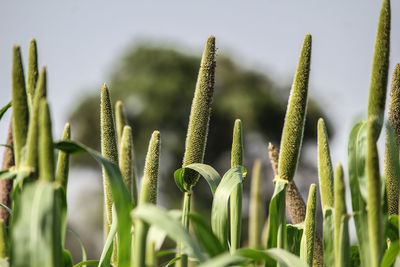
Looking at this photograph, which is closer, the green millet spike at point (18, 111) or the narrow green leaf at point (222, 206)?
the green millet spike at point (18, 111)

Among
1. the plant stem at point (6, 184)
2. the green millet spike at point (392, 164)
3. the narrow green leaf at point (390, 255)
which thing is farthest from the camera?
the plant stem at point (6, 184)

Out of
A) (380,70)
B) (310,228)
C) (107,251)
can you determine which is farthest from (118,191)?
(380,70)

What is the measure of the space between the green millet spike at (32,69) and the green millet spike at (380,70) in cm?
76

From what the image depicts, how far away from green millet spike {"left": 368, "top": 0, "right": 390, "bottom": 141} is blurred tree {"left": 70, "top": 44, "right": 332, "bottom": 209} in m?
36.8

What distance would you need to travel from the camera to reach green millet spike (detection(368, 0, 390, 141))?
138 cm

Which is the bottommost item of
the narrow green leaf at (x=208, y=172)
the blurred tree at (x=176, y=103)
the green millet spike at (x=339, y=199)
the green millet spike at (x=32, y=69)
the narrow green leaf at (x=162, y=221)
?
the narrow green leaf at (x=162, y=221)

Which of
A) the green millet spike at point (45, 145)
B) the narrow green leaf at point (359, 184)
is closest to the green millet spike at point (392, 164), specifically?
the narrow green leaf at point (359, 184)

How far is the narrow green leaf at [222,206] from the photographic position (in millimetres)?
1463

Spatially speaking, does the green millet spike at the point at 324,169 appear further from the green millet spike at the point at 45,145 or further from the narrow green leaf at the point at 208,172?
the green millet spike at the point at 45,145

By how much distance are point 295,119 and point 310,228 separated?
267 mm

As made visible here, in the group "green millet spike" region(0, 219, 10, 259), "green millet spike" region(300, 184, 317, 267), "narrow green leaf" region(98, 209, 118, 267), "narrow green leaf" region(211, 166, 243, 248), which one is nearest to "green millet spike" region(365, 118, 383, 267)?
"green millet spike" region(300, 184, 317, 267)

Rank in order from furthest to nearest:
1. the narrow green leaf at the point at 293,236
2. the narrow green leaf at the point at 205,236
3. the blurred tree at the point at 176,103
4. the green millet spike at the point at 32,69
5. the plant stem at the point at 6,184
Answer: the blurred tree at the point at 176,103 → the plant stem at the point at 6,184 → the narrow green leaf at the point at 293,236 → the green millet spike at the point at 32,69 → the narrow green leaf at the point at 205,236

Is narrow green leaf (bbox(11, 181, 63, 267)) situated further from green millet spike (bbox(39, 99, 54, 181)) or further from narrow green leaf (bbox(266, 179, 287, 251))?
narrow green leaf (bbox(266, 179, 287, 251))

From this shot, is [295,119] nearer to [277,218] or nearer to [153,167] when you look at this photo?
[277,218]
